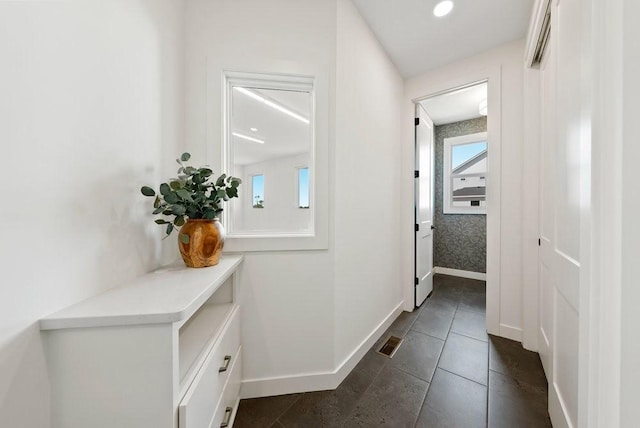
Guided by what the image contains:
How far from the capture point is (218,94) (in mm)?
1291

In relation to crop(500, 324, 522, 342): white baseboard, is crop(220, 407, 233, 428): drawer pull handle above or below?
above

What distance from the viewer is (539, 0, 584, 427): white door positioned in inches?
33.9

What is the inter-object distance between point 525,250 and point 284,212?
196cm

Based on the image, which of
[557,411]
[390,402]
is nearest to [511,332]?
[557,411]

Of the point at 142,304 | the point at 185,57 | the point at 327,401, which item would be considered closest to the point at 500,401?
A: the point at 327,401

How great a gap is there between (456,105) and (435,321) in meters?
2.75

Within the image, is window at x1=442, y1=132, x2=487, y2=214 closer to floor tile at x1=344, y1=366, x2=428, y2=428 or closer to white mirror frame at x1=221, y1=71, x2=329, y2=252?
floor tile at x1=344, y1=366, x2=428, y2=428

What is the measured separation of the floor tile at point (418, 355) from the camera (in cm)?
153

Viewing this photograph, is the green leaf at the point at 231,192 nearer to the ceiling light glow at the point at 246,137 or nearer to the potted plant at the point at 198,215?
the potted plant at the point at 198,215

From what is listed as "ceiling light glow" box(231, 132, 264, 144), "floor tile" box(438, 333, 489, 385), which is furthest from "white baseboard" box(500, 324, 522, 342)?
"ceiling light glow" box(231, 132, 264, 144)

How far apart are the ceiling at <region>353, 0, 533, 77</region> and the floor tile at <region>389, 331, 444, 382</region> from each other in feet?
8.38

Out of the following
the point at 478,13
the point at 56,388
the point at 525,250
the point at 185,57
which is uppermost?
the point at 478,13

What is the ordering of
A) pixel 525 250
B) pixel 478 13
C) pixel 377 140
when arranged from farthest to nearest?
pixel 377 140
pixel 525 250
pixel 478 13

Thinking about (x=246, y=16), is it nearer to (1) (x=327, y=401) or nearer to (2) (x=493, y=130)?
(2) (x=493, y=130)
